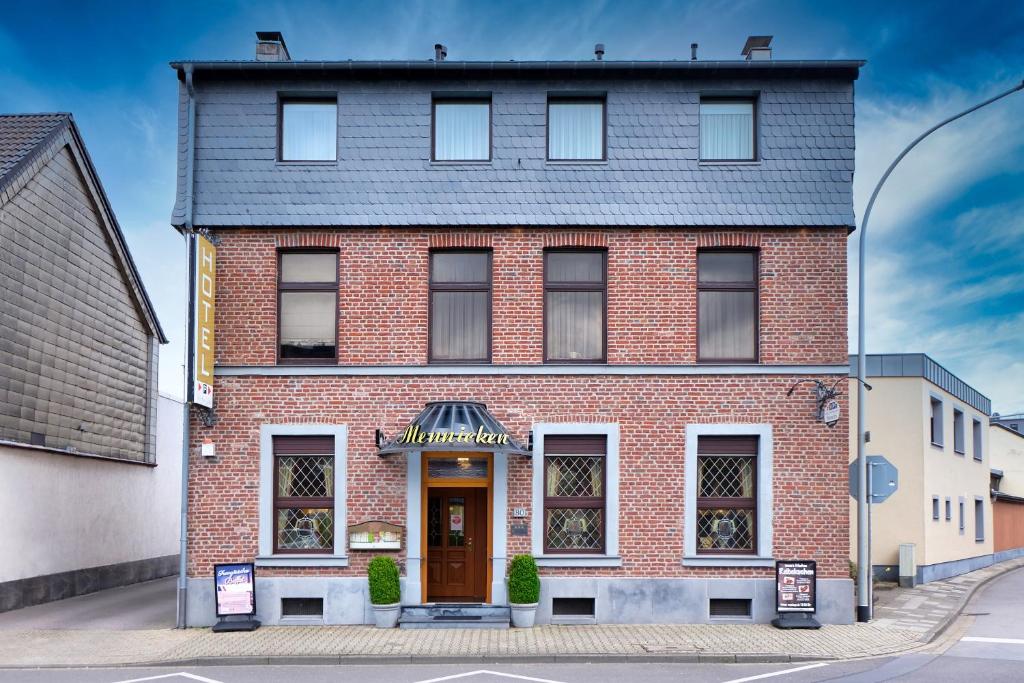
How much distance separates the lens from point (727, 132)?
16.4 metres

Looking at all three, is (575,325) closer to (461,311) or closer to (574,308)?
(574,308)

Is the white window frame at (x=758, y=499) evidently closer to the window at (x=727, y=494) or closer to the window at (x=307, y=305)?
the window at (x=727, y=494)

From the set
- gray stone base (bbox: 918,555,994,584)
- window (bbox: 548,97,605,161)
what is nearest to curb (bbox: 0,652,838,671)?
window (bbox: 548,97,605,161)

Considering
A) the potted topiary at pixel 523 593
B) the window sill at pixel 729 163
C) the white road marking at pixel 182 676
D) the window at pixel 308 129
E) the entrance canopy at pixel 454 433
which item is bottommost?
the white road marking at pixel 182 676

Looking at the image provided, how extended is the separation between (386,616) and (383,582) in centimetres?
58

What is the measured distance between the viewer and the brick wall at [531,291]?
15.9 m

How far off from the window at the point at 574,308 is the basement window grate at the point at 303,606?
18.8 ft

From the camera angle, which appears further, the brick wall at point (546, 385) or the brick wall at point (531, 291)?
the brick wall at point (531, 291)

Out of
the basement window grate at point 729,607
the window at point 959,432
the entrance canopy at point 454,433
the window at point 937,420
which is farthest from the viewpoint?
the window at point 959,432

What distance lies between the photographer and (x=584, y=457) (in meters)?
15.9

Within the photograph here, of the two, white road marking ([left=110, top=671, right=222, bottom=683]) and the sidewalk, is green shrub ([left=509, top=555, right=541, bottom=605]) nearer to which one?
the sidewalk

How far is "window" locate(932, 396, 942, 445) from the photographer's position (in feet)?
79.8

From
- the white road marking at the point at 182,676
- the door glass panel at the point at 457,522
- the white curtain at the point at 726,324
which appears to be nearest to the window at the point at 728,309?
the white curtain at the point at 726,324

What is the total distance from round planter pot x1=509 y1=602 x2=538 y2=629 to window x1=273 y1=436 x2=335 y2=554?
3.36 meters
